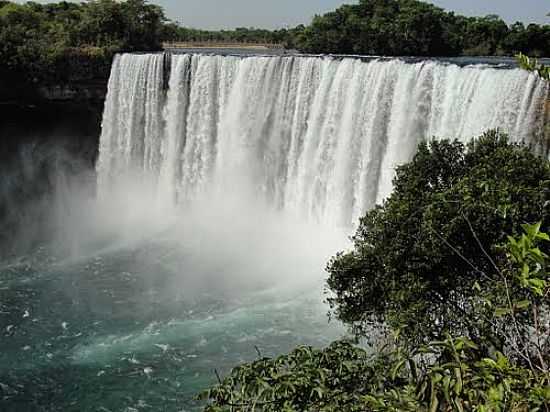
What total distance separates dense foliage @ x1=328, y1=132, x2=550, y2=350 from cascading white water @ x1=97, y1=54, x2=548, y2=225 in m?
4.00

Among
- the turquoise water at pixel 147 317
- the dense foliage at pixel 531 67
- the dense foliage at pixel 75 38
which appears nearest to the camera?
the dense foliage at pixel 531 67

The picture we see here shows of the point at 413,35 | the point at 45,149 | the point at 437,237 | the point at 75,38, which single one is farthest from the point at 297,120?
the point at 413,35

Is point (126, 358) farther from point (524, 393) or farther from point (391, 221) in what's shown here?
point (524, 393)

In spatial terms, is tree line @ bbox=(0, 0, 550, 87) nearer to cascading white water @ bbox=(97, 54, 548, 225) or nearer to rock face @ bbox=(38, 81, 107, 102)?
rock face @ bbox=(38, 81, 107, 102)

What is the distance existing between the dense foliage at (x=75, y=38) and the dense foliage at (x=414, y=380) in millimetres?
24750

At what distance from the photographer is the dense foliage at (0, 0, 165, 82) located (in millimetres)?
26125

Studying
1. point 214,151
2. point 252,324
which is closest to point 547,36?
point 214,151

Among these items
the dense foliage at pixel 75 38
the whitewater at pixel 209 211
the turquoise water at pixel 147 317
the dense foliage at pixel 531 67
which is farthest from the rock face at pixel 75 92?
the dense foliage at pixel 531 67

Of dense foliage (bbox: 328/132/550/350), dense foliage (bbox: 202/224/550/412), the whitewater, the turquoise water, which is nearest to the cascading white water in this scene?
the whitewater

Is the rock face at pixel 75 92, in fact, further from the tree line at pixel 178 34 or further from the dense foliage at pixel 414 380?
the dense foliage at pixel 414 380

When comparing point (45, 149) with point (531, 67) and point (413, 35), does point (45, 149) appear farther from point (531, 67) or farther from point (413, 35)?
point (413, 35)

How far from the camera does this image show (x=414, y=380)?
409 cm

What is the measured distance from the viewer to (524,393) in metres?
3.62

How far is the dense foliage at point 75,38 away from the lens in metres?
26.1
